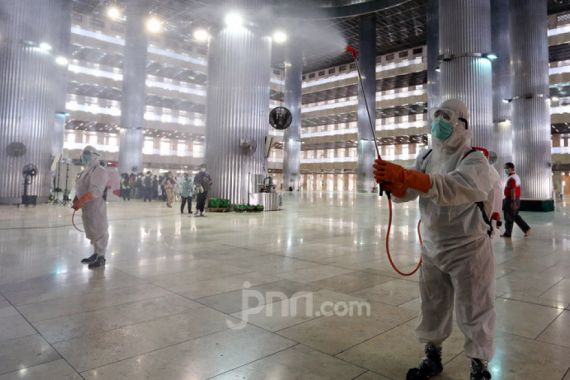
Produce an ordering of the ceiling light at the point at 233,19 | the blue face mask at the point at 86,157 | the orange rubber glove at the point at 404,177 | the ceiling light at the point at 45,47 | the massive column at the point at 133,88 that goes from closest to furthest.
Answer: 1. the orange rubber glove at the point at 404,177
2. the blue face mask at the point at 86,157
3. the ceiling light at the point at 233,19
4. the ceiling light at the point at 45,47
5. the massive column at the point at 133,88

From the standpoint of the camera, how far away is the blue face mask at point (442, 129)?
2.24 m

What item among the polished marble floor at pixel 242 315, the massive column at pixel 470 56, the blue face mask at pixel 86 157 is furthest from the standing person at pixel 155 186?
the blue face mask at pixel 86 157

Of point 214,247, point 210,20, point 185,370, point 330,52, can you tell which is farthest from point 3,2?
point 330,52

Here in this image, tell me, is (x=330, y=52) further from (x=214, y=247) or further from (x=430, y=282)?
(x=430, y=282)

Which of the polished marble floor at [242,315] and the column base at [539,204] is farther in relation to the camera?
the column base at [539,204]

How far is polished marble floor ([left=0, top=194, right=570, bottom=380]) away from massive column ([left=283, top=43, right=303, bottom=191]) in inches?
1570

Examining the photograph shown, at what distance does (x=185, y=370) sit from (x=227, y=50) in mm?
14581

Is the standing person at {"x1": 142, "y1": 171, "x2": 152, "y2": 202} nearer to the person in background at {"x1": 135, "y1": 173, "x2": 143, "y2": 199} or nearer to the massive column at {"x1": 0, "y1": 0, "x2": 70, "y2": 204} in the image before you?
the person in background at {"x1": 135, "y1": 173, "x2": 143, "y2": 199}

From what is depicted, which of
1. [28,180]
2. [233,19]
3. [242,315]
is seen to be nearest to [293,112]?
[233,19]

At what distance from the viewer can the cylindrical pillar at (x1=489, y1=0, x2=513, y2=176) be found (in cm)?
2306

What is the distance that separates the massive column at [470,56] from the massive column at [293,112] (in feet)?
101

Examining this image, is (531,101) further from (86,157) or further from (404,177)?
(404,177)

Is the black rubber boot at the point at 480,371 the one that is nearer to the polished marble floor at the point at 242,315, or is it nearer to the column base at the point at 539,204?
the polished marble floor at the point at 242,315

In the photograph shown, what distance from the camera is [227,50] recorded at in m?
15.0
